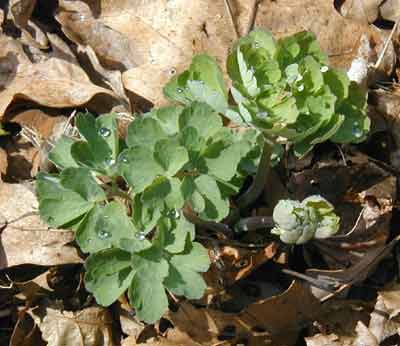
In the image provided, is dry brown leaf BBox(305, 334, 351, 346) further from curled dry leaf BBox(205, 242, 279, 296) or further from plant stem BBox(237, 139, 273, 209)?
plant stem BBox(237, 139, 273, 209)

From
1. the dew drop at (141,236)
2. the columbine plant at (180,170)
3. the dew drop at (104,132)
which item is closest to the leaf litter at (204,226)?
the columbine plant at (180,170)

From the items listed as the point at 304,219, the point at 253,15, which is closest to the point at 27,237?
the point at 304,219

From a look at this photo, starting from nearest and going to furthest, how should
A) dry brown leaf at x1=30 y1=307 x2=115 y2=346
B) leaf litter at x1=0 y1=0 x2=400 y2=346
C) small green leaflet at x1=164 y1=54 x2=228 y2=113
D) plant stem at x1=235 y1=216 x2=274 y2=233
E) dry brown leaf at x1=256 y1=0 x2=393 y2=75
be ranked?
small green leaflet at x1=164 y1=54 x2=228 y2=113, plant stem at x1=235 y1=216 x2=274 y2=233, leaf litter at x1=0 y1=0 x2=400 y2=346, dry brown leaf at x1=30 y1=307 x2=115 y2=346, dry brown leaf at x1=256 y1=0 x2=393 y2=75

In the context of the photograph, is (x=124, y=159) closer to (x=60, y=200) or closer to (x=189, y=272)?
(x=60, y=200)

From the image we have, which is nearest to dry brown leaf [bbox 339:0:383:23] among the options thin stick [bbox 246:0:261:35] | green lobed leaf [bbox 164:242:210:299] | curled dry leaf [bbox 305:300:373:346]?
thin stick [bbox 246:0:261:35]

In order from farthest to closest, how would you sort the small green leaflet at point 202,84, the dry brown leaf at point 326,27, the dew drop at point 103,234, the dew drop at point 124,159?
the dry brown leaf at point 326,27 → the small green leaflet at point 202,84 → the dew drop at point 103,234 → the dew drop at point 124,159

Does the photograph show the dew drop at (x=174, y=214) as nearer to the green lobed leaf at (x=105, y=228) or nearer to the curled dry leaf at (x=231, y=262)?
the green lobed leaf at (x=105, y=228)
